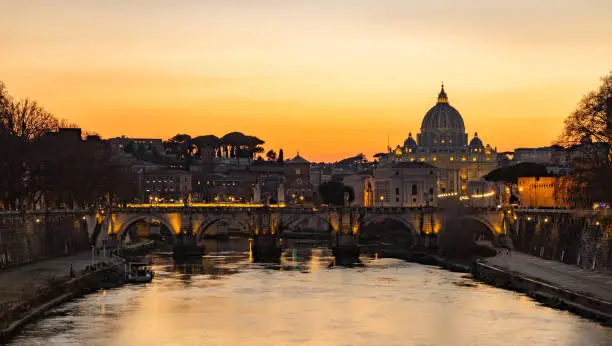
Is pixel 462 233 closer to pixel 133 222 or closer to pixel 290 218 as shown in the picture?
pixel 290 218

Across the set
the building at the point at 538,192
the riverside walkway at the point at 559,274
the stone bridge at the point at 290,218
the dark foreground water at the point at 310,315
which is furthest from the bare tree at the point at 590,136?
the stone bridge at the point at 290,218

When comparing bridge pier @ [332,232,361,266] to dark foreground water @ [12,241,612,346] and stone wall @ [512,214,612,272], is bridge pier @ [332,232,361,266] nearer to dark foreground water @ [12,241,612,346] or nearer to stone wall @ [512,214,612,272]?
stone wall @ [512,214,612,272]

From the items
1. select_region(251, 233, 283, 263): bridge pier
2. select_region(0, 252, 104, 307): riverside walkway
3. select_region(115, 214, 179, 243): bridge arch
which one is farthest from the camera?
select_region(115, 214, 179, 243): bridge arch

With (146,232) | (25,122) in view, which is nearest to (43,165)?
(25,122)

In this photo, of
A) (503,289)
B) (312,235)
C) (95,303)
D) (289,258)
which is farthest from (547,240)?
(312,235)

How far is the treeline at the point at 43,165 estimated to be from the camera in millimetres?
89750

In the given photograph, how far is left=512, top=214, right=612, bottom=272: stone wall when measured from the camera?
71250 mm

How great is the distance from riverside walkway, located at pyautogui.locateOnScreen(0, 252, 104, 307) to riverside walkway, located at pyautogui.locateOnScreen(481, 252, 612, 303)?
28603mm

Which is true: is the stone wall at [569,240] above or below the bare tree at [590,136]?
below

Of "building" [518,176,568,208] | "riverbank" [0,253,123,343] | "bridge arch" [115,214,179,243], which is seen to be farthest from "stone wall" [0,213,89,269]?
"building" [518,176,568,208]

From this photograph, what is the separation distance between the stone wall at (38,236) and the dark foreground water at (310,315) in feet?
26.1

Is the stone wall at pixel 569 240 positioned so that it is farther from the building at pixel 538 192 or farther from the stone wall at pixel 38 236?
the stone wall at pixel 38 236

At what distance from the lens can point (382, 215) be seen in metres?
119

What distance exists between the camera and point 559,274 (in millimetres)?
71250
